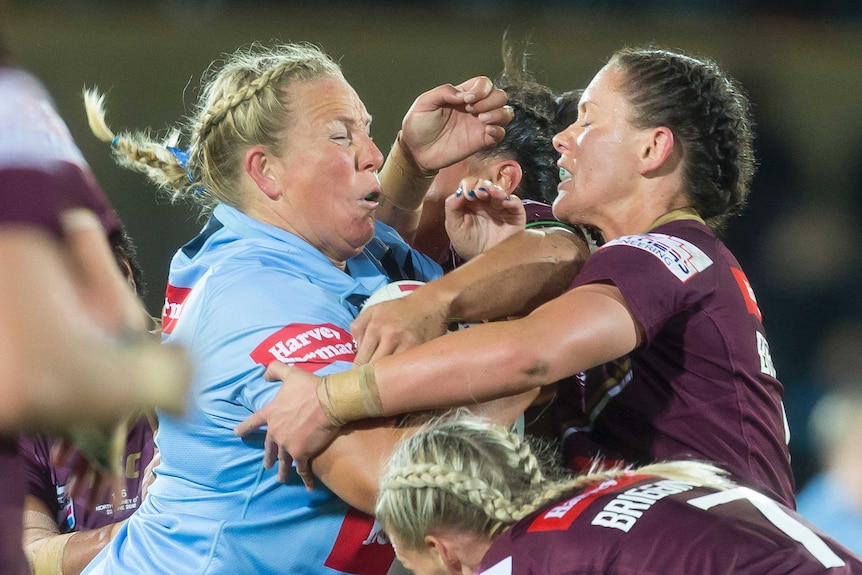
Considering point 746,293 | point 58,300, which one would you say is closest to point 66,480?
point 746,293

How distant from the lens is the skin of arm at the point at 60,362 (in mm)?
1026

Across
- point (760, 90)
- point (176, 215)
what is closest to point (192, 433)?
point (176, 215)

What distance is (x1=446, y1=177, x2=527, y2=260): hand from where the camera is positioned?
228 centimetres

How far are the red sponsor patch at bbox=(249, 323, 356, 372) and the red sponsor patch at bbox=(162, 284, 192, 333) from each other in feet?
0.98

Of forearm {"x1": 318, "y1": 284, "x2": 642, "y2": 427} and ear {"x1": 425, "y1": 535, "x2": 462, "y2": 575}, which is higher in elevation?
forearm {"x1": 318, "y1": 284, "x2": 642, "y2": 427}

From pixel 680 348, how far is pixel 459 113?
86 centimetres

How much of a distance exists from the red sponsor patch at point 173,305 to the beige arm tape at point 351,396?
48 cm

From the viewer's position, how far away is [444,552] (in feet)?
6.56

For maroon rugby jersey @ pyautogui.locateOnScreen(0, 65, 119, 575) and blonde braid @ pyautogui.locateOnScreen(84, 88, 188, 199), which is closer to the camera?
maroon rugby jersey @ pyautogui.locateOnScreen(0, 65, 119, 575)

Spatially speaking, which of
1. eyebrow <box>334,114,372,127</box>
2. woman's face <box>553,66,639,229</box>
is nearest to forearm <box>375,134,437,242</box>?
eyebrow <box>334,114,372,127</box>

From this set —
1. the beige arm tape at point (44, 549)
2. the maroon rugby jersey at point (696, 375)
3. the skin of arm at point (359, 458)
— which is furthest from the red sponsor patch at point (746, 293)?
the beige arm tape at point (44, 549)

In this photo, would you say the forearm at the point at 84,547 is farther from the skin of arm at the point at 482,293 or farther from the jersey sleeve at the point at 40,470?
the skin of arm at the point at 482,293

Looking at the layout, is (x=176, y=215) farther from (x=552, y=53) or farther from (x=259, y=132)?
(x=259, y=132)

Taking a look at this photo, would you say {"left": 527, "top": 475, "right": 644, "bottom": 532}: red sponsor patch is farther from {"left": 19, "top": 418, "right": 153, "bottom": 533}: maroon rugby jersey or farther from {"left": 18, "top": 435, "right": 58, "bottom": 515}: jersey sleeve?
{"left": 18, "top": 435, "right": 58, "bottom": 515}: jersey sleeve
